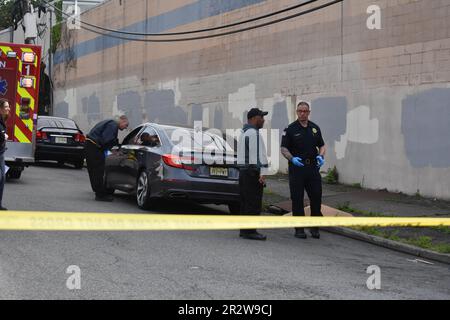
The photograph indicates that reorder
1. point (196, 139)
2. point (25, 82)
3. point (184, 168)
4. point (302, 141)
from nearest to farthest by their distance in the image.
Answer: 1. point (302, 141)
2. point (184, 168)
3. point (196, 139)
4. point (25, 82)

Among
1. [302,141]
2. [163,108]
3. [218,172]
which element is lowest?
[218,172]

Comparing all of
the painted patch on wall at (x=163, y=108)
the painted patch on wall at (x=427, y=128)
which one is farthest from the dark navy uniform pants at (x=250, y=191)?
the painted patch on wall at (x=163, y=108)

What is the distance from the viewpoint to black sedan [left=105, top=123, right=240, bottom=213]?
1153 cm

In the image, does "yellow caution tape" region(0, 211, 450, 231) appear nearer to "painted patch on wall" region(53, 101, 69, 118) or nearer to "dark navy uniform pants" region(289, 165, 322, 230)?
"dark navy uniform pants" region(289, 165, 322, 230)

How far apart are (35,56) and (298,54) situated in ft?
22.8

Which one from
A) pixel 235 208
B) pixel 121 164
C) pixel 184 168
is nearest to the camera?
pixel 184 168

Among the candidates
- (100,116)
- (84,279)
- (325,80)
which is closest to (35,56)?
(325,80)

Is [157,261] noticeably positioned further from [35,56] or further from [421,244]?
[35,56]

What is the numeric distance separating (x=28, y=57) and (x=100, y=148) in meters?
3.24

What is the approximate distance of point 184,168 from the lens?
11555 millimetres

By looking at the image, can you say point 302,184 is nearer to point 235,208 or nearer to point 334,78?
point 235,208

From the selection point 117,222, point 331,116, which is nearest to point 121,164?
point 331,116

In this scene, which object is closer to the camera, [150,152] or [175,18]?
[150,152]

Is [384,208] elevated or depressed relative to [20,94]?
depressed
